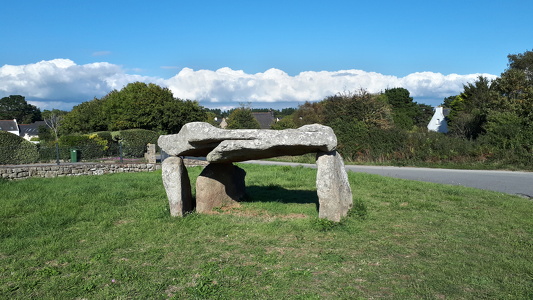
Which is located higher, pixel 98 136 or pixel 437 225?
pixel 98 136

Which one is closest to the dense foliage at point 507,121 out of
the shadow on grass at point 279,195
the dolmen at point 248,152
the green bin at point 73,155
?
the shadow on grass at point 279,195

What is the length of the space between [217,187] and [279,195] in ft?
8.10

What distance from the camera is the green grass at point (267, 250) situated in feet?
15.5

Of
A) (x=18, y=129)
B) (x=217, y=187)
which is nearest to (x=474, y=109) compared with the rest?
(x=217, y=187)

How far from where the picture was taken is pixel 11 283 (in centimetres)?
499

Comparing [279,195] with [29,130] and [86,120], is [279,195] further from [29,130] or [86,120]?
[29,130]

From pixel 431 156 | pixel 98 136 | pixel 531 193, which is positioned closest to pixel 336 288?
pixel 531 193

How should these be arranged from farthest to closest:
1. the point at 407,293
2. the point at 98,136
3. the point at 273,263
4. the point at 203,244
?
the point at 98,136 < the point at 203,244 < the point at 273,263 < the point at 407,293

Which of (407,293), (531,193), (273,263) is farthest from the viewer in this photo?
(531,193)

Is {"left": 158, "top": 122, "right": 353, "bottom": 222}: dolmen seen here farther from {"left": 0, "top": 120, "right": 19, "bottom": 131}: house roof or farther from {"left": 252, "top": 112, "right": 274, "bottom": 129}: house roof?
{"left": 0, "top": 120, "right": 19, "bottom": 131}: house roof

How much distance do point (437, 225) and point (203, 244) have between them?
176 inches

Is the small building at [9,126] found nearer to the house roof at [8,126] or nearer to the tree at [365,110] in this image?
the house roof at [8,126]

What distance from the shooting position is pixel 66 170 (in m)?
18.2

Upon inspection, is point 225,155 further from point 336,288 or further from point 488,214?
point 488,214
